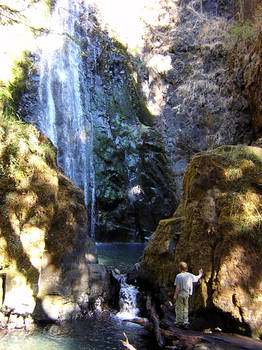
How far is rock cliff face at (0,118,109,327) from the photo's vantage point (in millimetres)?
6512

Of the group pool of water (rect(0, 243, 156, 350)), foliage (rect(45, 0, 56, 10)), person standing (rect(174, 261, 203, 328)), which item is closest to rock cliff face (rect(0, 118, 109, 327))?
pool of water (rect(0, 243, 156, 350))

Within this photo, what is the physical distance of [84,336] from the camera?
239 inches

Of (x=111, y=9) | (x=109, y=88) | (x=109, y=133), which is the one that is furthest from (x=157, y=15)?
(x=109, y=133)

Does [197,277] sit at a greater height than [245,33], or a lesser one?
lesser

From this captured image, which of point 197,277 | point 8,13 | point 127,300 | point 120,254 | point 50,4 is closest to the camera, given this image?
point 197,277

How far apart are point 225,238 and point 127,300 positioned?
3248 mm

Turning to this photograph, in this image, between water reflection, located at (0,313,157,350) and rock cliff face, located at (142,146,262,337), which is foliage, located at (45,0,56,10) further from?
water reflection, located at (0,313,157,350)

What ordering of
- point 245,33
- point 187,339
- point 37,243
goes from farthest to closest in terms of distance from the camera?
1. point 245,33
2. point 37,243
3. point 187,339


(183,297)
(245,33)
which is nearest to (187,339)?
(183,297)

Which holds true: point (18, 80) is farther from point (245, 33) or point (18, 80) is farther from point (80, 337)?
point (80, 337)

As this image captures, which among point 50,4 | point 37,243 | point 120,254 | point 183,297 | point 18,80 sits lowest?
point 183,297

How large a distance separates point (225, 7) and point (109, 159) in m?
14.7

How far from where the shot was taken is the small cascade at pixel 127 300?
7.41 meters

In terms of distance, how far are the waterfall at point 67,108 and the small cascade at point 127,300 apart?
9.60 m
